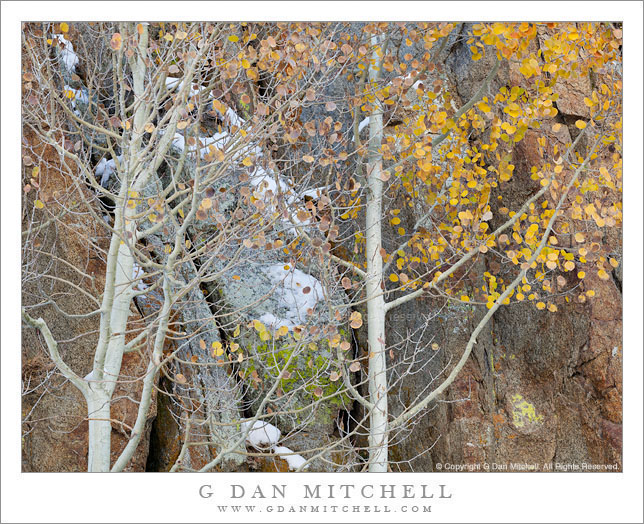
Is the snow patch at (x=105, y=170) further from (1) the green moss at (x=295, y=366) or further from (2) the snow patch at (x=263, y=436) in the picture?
(2) the snow patch at (x=263, y=436)

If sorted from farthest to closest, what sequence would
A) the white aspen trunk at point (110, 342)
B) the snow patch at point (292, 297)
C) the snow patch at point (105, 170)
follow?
1. the snow patch at point (105, 170)
2. the snow patch at point (292, 297)
3. the white aspen trunk at point (110, 342)

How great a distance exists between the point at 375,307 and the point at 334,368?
0.73 meters

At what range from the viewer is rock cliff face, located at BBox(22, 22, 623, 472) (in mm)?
4145

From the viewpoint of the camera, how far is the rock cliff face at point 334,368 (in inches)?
163

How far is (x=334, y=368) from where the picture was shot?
14.7ft

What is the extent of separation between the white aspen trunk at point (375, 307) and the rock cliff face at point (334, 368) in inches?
13.5

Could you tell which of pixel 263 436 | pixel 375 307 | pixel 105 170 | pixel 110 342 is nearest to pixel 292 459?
pixel 263 436

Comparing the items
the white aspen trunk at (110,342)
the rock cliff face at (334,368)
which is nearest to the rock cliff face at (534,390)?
the rock cliff face at (334,368)

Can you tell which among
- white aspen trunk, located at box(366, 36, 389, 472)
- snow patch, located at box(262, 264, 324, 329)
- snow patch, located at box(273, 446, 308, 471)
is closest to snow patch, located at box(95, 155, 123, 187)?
snow patch, located at box(262, 264, 324, 329)

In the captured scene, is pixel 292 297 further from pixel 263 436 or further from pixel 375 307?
pixel 263 436

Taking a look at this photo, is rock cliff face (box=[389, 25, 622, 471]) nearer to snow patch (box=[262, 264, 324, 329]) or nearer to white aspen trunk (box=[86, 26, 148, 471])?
snow patch (box=[262, 264, 324, 329])

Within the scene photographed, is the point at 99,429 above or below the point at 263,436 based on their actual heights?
above

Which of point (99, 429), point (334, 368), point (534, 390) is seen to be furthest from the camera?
point (534, 390)

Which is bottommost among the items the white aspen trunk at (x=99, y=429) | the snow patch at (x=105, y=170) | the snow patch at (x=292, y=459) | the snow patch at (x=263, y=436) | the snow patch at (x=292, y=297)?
the snow patch at (x=292, y=459)
